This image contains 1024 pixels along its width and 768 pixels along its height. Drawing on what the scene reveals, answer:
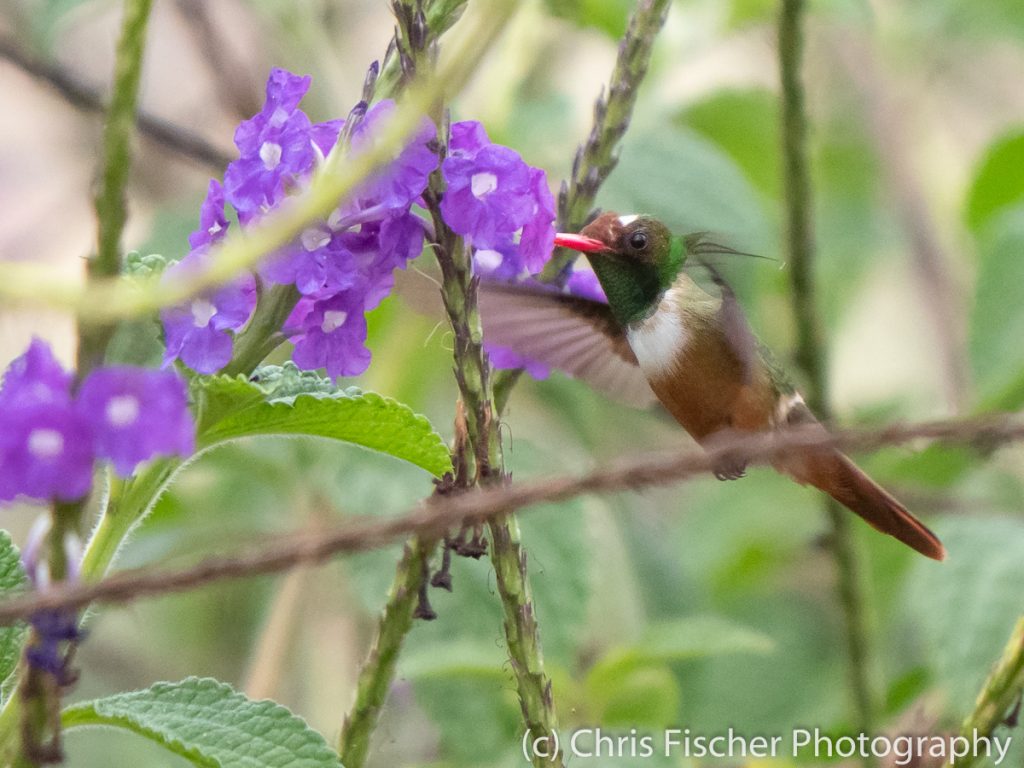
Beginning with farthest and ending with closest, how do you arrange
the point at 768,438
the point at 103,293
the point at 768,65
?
the point at 768,65
the point at 768,438
the point at 103,293

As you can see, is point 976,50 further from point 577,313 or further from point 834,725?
point 577,313

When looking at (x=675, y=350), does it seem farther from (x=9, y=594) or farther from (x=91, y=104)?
(x=91, y=104)

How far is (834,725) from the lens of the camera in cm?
190

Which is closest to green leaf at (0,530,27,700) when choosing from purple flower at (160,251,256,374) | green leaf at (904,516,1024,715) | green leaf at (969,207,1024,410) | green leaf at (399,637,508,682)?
purple flower at (160,251,256,374)

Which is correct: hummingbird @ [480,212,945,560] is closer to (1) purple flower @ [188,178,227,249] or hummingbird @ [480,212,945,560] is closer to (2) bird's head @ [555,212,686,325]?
(2) bird's head @ [555,212,686,325]

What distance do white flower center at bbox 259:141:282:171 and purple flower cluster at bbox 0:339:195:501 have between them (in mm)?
207

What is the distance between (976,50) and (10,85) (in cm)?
298

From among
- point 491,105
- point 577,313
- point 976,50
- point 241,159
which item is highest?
point 976,50

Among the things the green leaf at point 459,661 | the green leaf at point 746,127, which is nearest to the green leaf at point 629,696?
the green leaf at point 459,661

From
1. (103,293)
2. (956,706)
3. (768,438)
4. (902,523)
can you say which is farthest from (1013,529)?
(103,293)

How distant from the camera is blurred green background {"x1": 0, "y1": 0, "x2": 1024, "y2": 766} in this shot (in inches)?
64.0

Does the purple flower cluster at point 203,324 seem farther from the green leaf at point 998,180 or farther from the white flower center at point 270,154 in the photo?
the green leaf at point 998,180

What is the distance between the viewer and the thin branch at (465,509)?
0.58 m

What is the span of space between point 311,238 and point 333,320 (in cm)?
7
